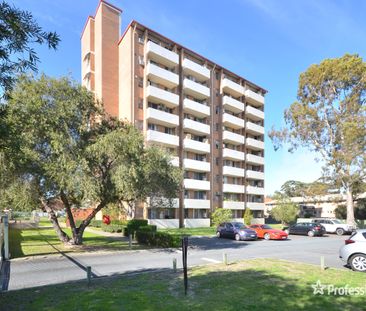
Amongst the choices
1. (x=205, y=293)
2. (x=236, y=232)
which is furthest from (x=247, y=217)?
(x=205, y=293)

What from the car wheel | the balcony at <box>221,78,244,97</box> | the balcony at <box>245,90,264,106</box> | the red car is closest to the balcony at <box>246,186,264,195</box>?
the balcony at <box>245,90,264,106</box>

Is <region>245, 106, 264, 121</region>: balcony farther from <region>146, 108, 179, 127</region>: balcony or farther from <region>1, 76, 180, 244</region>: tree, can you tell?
<region>1, 76, 180, 244</region>: tree

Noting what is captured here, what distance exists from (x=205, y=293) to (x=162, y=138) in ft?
108

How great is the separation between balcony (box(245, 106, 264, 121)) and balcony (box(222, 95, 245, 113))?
1.78 metres

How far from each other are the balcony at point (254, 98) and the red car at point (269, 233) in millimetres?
31515

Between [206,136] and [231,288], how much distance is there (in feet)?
131

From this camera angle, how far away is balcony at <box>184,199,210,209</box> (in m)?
42.9

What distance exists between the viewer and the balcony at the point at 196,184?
42947mm

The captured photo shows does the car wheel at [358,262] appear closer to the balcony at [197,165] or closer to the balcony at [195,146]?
the balcony at [197,165]

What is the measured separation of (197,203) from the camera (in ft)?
145

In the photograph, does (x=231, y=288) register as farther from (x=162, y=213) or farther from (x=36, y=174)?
(x=162, y=213)

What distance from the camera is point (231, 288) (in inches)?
348

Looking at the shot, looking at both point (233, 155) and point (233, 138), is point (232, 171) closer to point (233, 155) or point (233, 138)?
Answer: point (233, 155)

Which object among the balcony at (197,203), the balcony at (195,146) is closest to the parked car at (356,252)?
the balcony at (197,203)
